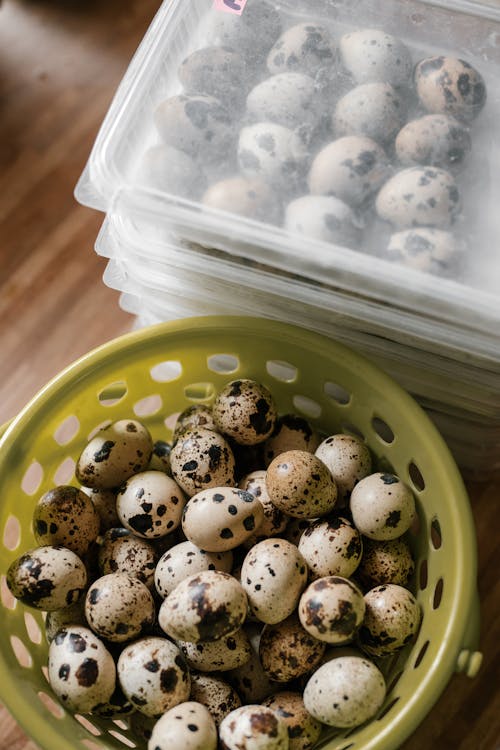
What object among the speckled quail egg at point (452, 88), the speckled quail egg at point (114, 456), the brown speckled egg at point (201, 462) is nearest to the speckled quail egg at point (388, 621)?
the brown speckled egg at point (201, 462)

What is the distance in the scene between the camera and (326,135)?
982mm

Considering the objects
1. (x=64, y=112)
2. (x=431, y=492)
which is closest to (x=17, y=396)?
(x=64, y=112)

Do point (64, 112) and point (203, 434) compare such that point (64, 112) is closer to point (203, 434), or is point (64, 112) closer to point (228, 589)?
point (203, 434)

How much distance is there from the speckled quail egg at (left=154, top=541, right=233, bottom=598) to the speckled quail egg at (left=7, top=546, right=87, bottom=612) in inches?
3.5

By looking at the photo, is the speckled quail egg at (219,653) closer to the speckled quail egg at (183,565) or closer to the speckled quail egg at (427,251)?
the speckled quail egg at (183,565)

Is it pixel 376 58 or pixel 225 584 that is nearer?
pixel 225 584

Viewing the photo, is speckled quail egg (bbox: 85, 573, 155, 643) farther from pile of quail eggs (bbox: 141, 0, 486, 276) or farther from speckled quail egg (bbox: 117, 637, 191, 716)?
pile of quail eggs (bbox: 141, 0, 486, 276)

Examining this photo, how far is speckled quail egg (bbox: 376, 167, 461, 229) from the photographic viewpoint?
35.7 inches

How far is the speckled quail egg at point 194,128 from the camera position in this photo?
961mm

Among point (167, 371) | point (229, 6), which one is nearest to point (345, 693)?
point (167, 371)

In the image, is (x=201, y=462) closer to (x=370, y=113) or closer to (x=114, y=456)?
(x=114, y=456)

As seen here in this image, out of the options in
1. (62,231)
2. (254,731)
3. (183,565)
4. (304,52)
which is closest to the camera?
(254,731)

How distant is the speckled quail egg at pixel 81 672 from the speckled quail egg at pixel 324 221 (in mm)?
493

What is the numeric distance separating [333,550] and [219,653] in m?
0.16
